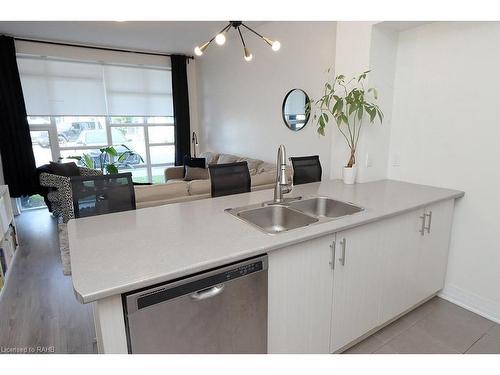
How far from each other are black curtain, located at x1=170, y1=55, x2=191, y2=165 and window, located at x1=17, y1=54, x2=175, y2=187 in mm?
169

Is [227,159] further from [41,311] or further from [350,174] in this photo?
[41,311]

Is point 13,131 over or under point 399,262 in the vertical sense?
over

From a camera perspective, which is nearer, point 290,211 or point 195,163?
point 290,211

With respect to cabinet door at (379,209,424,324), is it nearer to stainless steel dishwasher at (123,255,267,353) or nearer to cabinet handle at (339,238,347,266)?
cabinet handle at (339,238,347,266)

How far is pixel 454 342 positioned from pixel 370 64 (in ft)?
7.12

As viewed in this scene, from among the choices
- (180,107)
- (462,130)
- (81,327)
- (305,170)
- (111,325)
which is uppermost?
(180,107)

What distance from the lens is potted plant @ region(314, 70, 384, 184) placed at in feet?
7.95

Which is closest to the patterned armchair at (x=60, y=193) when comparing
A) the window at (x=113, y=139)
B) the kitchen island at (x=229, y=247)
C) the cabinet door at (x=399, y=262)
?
the window at (x=113, y=139)

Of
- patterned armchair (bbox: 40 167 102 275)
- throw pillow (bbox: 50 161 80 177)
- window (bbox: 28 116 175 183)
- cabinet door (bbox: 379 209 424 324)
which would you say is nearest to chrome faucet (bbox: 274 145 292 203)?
cabinet door (bbox: 379 209 424 324)

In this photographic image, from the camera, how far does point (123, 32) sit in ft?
15.8

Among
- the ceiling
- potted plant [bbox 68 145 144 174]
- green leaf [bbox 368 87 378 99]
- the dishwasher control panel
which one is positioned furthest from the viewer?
potted plant [bbox 68 145 144 174]

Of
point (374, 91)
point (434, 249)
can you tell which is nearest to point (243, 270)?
point (434, 249)

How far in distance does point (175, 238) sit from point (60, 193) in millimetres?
3501
